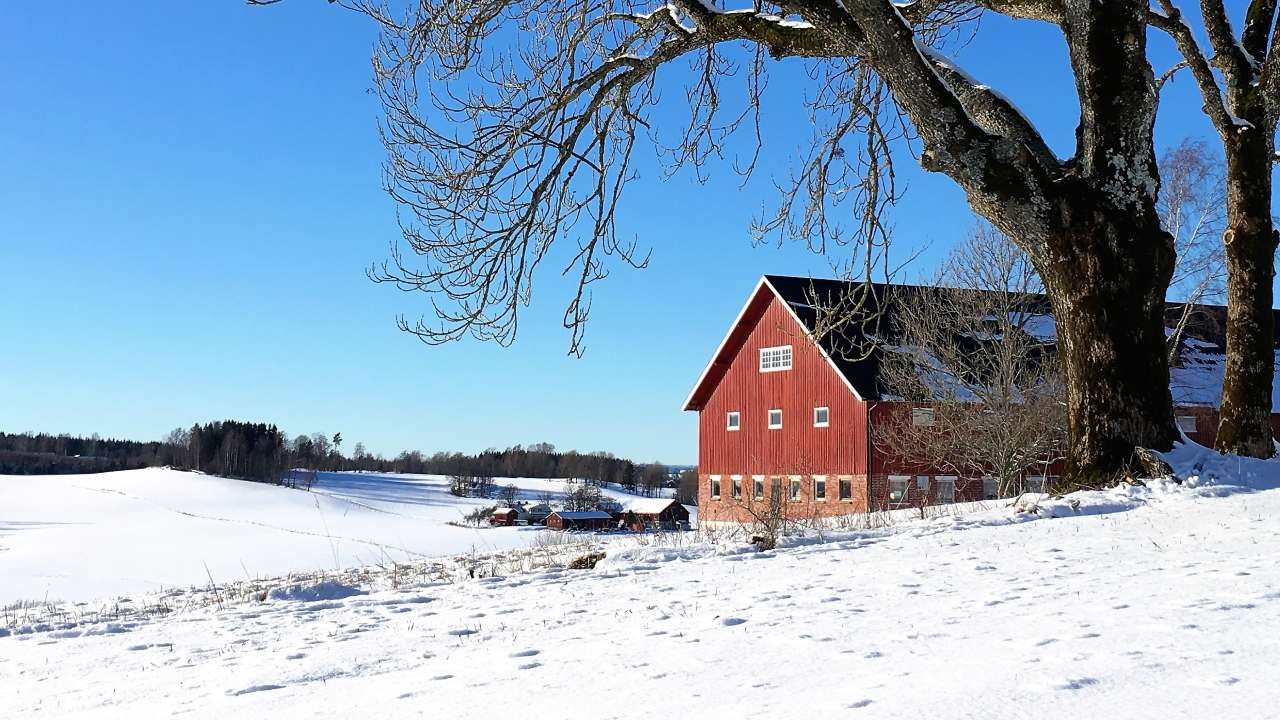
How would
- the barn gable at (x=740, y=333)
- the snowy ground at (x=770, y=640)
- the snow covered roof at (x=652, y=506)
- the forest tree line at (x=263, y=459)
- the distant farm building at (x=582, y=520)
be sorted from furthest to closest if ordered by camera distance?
the forest tree line at (x=263, y=459) → the distant farm building at (x=582, y=520) → the snow covered roof at (x=652, y=506) → the barn gable at (x=740, y=333) → the snowy ground at (x=770, y=640)

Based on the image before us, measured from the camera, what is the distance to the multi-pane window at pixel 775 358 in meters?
33.3

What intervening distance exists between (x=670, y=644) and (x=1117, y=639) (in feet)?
6.28

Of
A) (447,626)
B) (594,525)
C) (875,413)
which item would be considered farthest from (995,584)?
(594,525)

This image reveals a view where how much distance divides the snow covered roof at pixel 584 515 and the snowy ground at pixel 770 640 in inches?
2194

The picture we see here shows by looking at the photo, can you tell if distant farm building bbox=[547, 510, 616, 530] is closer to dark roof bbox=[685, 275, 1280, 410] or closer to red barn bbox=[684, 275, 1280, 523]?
red barn bbox=[684, 275, 1280, 523]

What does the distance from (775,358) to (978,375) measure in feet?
34.5

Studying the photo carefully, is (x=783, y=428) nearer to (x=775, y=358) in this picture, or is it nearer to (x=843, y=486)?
(x=775, y=358)

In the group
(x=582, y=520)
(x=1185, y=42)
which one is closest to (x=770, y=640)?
(x=1185, y=42)

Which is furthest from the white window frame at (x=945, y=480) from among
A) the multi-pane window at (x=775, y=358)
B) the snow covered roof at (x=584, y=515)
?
the snow covered roof at (x=584, y=515)

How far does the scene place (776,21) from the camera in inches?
431

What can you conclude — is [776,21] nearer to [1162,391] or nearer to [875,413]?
[1162,391]

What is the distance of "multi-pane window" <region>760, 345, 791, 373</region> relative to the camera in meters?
33.3

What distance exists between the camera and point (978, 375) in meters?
23.9

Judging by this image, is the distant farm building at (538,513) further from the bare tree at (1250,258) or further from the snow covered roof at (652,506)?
the bare tree at (1250,258)
